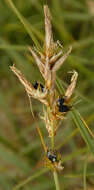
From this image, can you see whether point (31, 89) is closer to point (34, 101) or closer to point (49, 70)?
point (49, 70)

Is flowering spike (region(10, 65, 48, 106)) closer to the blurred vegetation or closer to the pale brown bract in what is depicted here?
the pale brown bract

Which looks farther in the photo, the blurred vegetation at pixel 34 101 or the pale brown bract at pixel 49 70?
the blurred vegetation at pixel 34 101

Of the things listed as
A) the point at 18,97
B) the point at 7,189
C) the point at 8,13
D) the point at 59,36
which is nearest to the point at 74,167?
the point at 7,189

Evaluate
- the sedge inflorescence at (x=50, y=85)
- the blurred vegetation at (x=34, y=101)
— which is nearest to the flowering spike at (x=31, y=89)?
the sedge inflorescence at (x=50, y=85)

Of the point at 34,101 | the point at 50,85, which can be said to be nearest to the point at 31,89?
the point at 50,85

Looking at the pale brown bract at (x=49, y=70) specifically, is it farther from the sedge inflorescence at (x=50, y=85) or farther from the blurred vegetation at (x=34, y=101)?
the blurred vegetation at (x=34, y=101)

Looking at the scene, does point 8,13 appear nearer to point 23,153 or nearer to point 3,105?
point 3,105

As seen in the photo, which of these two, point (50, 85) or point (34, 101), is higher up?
point (34, 101)

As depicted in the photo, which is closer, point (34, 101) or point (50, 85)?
point (50, 85)
